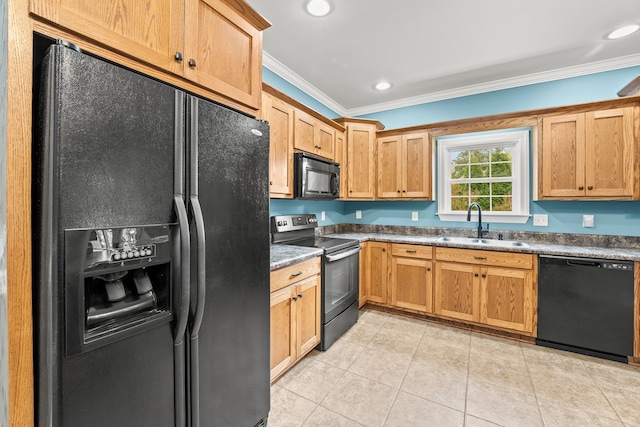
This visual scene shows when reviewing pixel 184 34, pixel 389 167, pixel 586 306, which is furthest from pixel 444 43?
pixel 586 306

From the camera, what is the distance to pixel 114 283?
960 mm

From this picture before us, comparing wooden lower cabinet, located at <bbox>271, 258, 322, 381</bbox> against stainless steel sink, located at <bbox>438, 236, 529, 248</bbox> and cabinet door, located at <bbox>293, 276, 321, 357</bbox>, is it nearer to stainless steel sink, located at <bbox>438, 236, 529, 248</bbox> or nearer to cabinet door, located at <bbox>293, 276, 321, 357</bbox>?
cabinet door, located at <bbox>293, 276, 321, 357</bbox>

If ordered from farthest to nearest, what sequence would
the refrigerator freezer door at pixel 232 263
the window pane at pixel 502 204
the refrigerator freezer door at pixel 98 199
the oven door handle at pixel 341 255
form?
the window pane at pixel 502 204
the oven door handle at pixel 341 255
the refrigerator freezer door at pixel 232 263
the refrigerator freezer door at pixel 98 199

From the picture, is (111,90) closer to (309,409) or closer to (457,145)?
(309,409)

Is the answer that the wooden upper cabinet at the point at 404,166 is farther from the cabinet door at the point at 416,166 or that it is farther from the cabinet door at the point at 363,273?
the cabinet door at the point at 363,273

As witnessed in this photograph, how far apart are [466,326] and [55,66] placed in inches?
140

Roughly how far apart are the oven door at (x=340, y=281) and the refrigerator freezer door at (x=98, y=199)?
1555 millimetres

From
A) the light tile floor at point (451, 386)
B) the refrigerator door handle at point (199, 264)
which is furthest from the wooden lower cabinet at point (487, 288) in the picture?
the refrigerator door handle at point (199, 264)

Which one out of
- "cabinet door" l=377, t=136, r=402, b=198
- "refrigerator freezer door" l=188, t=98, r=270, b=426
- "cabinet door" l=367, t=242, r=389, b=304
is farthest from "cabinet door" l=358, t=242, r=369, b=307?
"refrigerator freezer door" l=188, t=98, r=270, b=426

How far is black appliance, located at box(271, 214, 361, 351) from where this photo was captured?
2.49 metres

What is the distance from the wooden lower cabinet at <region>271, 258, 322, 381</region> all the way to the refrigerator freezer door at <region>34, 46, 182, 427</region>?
0.91 metres

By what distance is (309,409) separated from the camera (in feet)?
5.90

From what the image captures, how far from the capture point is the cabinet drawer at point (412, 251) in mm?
3104

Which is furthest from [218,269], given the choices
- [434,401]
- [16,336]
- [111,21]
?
[434,401]
